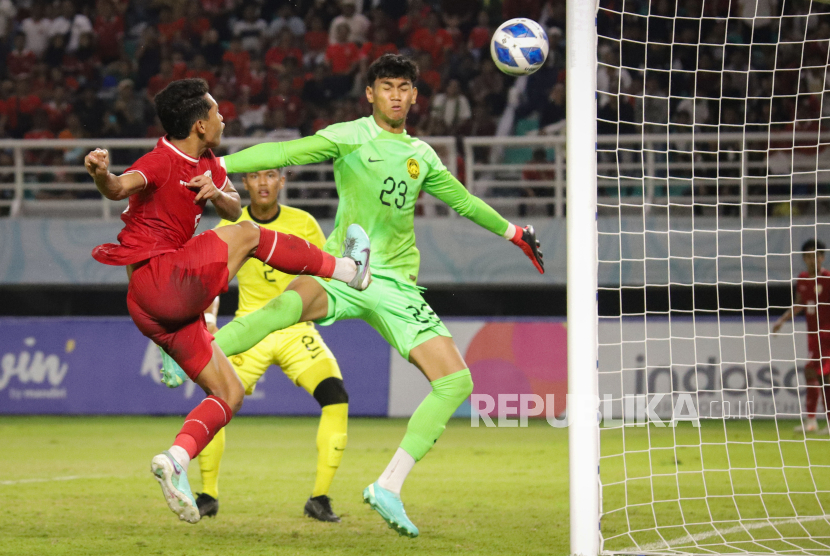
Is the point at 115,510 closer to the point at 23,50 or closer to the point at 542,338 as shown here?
the point at 542,338

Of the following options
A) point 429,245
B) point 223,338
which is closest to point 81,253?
point 429,245

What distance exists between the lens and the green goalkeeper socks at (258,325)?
181 inches

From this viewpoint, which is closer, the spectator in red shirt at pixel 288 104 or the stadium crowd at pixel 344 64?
the stadium crowd at pixel 344 64

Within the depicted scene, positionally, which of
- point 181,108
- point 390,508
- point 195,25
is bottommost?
point 390,508

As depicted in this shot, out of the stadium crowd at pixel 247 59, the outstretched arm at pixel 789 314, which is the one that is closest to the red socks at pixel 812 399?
the outstretched arm at pixel 789 314

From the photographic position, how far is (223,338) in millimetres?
4598

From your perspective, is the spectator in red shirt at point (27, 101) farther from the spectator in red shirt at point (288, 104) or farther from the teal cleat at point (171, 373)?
the teal cleat at point (171, 373)

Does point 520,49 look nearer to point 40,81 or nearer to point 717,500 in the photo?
point 717,500

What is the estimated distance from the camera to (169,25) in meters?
14.1

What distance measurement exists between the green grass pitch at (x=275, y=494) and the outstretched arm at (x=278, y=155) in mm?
1821

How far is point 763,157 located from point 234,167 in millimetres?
9435

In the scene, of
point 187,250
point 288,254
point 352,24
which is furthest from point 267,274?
point 352,24

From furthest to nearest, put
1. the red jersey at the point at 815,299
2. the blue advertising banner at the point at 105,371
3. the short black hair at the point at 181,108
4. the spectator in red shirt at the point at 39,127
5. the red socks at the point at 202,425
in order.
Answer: the spectator in red shirt at the point at 39,127, the blue advertising banner at the point at 105,371, the red jersey at the point at 815,299, the short black hair at the point at 181,108, the red socks at the point at 202,425

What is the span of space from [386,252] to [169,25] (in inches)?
413
